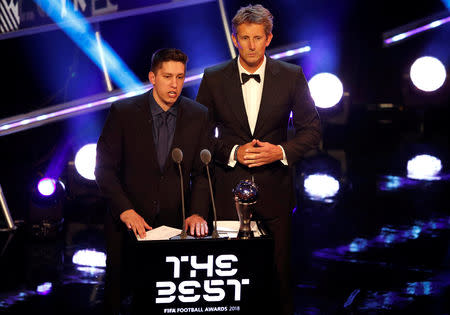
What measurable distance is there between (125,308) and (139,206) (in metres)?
0.99

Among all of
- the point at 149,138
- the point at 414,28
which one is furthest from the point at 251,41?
the point at 414,28

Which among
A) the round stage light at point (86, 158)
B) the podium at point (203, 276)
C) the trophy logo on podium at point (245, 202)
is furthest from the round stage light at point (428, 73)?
the podium at point (203, 276)

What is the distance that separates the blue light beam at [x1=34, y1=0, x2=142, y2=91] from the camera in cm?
573

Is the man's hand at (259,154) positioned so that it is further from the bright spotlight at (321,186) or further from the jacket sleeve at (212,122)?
the bright spotlight at (321,186)

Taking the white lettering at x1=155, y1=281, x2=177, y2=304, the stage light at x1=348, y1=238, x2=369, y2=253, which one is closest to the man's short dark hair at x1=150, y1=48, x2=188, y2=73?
the white lettering at x1=155, y1=281, x2=177, y2=304

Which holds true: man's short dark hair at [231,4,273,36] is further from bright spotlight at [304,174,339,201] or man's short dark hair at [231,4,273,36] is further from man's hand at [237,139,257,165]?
bright spotlight at [304,174,339,201]

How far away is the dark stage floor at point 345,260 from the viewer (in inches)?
167

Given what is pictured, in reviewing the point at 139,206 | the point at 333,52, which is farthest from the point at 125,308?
the point at 333,52

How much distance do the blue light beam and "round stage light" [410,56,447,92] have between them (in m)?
3.62

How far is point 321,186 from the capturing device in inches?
268

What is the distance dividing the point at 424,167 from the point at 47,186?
4017mm

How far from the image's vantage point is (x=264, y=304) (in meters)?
2.98

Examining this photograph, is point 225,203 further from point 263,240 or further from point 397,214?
point 397,214

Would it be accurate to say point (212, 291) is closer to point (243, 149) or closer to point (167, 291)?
point (167, 291)
